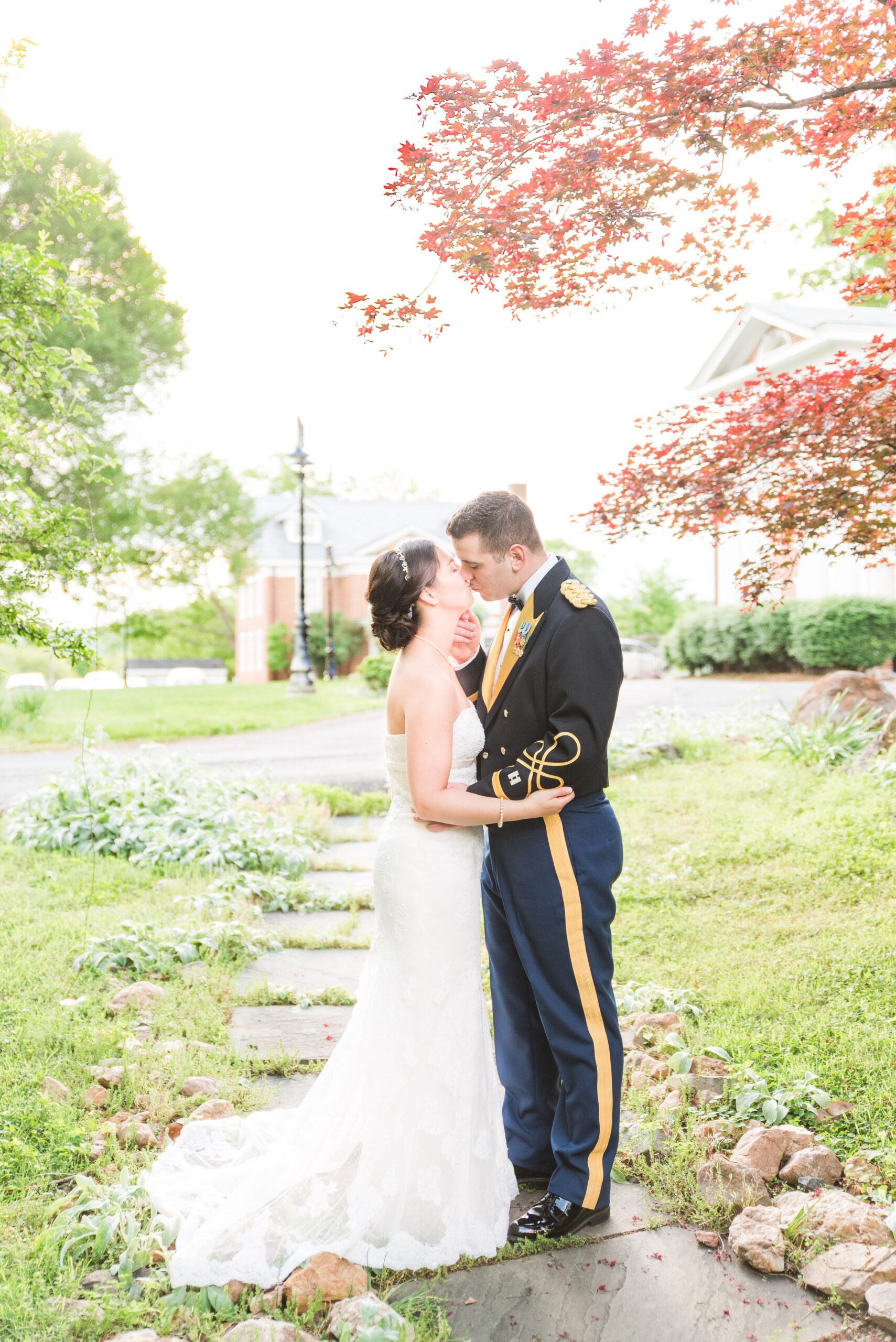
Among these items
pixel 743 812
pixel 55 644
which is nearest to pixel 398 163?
pixel 55 644

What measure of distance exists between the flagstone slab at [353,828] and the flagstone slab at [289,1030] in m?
3.28

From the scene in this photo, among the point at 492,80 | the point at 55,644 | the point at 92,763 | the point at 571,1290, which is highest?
the point at 492,80

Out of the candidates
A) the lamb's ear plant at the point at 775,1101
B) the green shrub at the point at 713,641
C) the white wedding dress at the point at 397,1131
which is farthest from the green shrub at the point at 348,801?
the green shrub at the point at 713,641

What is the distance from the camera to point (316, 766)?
39.0 ft

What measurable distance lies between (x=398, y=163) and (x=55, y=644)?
7.65 ft

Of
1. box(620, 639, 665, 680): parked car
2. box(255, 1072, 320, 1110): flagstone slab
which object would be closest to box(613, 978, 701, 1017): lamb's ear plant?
box(255, 1072, 320, 1110): flagstone slab

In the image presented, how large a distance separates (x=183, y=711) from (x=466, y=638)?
1636 cm

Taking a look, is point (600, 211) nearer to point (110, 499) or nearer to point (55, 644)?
point (55, 644)

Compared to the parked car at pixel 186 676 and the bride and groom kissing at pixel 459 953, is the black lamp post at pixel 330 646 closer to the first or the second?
the parked car at pixel 186 676

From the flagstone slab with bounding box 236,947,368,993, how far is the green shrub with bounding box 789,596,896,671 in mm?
14834

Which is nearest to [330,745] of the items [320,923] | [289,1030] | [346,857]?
[346,857]

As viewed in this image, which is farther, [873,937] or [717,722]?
[717,722]

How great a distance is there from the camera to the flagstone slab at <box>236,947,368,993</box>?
4.64m

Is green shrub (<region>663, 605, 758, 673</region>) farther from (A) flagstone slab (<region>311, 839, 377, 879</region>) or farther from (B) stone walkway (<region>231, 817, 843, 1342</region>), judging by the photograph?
(B) stone walkway (<region>231, 817, 843, 1342</region>)
